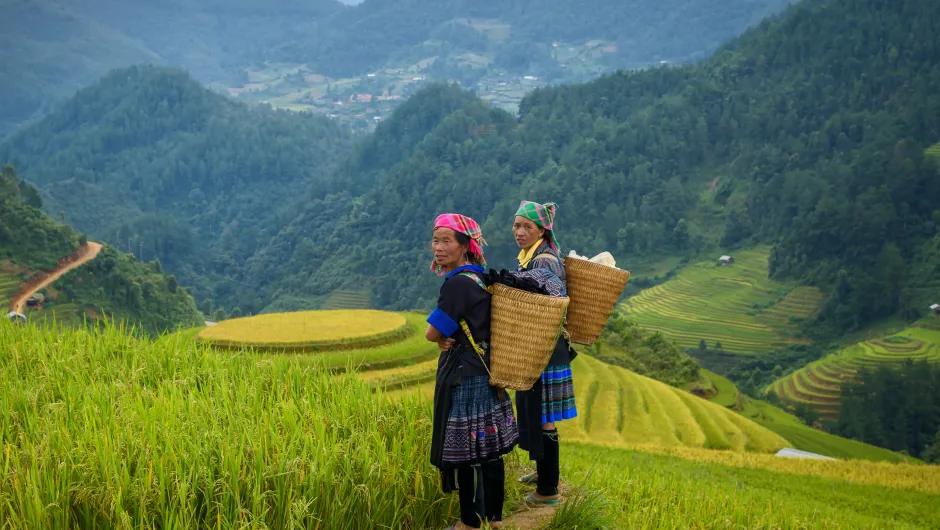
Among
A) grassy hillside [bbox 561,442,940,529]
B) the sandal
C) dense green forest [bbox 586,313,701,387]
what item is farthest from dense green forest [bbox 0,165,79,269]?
the sandal

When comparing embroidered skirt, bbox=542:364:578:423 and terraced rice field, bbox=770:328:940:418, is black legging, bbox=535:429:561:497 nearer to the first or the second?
embroidered skirt, bbox=542:364:578:423

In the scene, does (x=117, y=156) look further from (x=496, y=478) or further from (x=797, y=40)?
(x=496, y=478)

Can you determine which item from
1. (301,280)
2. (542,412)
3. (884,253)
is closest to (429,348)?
(542,412)

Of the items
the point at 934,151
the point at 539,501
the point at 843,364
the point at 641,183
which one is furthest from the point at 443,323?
the point at 641,183

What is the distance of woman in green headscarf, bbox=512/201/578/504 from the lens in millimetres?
6059

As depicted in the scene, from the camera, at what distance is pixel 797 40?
128125mm

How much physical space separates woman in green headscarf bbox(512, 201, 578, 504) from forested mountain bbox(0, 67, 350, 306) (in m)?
124

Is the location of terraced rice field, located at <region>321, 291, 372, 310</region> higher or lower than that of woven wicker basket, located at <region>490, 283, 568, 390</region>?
lower

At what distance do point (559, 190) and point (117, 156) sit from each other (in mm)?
96233

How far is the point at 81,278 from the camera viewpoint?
187ft

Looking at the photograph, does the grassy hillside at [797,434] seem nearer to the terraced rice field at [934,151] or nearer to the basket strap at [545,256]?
the basket strap at [545,256]

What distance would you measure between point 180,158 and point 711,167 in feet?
331

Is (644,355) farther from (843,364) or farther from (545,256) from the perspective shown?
(545,256)

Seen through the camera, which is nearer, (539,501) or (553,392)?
(553,392)
